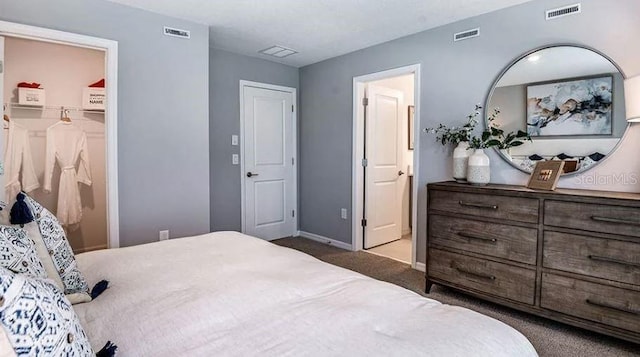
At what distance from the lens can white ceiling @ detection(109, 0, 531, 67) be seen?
2875 mm

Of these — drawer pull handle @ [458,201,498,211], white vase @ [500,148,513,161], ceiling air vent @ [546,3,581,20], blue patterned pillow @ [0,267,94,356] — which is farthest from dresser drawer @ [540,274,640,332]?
blue patterned pillow @ [0,267,94,356]

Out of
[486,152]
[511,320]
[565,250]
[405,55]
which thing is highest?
[405,55]

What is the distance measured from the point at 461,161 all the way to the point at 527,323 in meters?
1.30

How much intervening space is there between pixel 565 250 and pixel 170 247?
240cm

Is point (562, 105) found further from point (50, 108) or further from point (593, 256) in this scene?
point (50, 108)

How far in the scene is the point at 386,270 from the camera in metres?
3.64

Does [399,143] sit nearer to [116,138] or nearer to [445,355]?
[116,138]

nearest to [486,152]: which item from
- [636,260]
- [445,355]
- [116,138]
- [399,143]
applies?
[636,260]

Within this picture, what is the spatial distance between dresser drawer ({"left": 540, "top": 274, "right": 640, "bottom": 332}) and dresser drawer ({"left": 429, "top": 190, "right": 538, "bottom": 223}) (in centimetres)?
42

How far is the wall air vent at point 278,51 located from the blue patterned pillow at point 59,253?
321cm

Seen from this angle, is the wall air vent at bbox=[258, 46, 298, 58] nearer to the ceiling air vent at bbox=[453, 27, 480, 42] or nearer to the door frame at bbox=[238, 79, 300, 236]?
the door frame at bbox=[238, 79, 300, 236]

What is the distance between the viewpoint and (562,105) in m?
2.66

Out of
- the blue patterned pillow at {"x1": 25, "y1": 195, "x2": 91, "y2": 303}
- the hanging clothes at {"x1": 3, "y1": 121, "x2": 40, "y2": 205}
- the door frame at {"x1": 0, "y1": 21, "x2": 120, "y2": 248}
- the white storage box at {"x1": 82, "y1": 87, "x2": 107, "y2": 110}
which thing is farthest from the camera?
the white storage box at {"x1": 82, "y1": 87, "x2": 107, "y2": 110}

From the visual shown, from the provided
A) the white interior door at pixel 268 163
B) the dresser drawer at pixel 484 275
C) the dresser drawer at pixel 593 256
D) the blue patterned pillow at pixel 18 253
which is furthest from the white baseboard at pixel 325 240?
the blue patterned pillow at pixel 18 253
